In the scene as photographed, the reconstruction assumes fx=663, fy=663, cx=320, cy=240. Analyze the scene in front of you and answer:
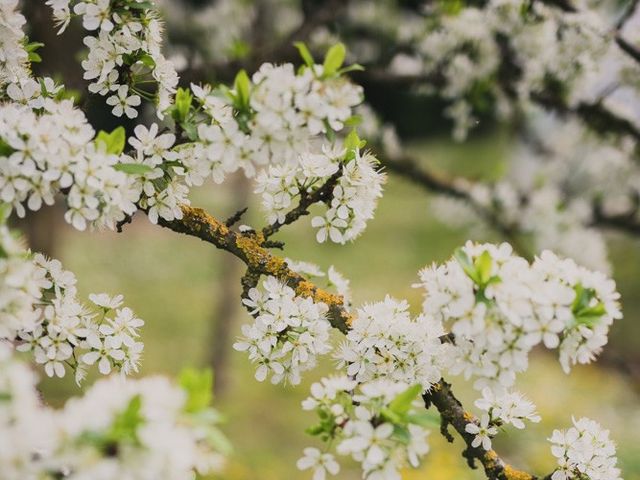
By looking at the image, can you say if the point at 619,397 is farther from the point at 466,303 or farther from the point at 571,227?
the point at 466,303

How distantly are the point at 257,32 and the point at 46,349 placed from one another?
4201mm

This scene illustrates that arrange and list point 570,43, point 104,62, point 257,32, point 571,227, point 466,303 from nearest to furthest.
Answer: point 466,303
point 104,62
point 570,43
point 571,227
point 257,32

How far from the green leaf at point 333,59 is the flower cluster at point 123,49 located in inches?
21.8

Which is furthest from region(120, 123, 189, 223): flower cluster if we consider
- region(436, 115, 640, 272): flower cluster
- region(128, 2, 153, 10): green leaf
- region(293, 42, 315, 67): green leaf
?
region(436, 115, 640, 272): flower cluster

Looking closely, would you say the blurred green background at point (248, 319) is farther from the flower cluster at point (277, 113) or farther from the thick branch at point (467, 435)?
the flower cluster at point (277, 113)

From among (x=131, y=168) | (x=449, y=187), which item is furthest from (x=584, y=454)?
(x=449, y=187)

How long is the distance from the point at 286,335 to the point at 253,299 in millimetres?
151

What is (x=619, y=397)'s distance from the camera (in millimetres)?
7445

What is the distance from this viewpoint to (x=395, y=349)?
1837mm

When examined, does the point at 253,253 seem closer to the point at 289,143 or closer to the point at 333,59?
the point at 289,143

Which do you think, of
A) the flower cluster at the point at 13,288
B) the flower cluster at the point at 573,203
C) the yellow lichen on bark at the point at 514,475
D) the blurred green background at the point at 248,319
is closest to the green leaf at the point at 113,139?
the flower cluster at the point at 13,288

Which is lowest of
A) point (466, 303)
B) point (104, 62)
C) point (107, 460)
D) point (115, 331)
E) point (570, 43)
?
point (107, 460)

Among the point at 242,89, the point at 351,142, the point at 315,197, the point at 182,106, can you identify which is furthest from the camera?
the point at 315,197

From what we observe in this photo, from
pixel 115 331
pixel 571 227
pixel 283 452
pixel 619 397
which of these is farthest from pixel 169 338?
pixel 115 331
